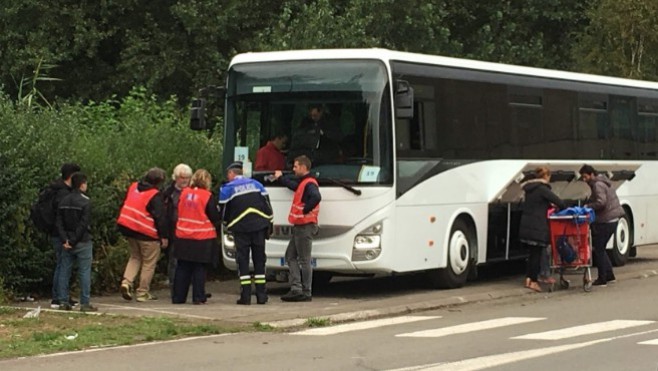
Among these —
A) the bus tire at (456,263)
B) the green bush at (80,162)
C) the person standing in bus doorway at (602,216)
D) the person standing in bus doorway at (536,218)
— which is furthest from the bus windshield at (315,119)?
the person standing in bus doorway at (602,216)

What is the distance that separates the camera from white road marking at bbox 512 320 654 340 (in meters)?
12.9

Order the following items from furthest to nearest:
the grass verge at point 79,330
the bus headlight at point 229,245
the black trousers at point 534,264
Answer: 1. the black trousers at point 534,264
2. the bus headlight at point 229,245
3. the grass verge at point 79,330

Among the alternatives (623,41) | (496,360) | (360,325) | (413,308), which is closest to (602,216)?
(413,308)

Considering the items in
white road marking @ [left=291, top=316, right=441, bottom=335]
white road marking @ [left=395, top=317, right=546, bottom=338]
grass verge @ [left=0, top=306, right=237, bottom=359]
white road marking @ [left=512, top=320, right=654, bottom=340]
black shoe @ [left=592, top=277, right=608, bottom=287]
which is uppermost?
black shoe @ [left=592, top=277, right=608, bottom=287]

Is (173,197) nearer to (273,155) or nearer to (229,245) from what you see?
(229,245)

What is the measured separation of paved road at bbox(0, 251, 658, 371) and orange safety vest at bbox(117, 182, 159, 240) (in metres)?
3.40

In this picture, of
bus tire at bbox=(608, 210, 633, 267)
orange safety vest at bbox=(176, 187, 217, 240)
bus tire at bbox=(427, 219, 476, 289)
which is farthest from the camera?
bus tire at bbox=(608, 210, 633, 267)

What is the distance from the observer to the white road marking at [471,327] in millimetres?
13250

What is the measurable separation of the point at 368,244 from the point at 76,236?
12.7ft

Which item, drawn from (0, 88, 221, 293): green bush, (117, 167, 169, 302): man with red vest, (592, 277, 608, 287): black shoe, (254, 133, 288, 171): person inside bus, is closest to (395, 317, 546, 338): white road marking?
(254, 133, 288, 171): person inside bus

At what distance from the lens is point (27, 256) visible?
650 inches

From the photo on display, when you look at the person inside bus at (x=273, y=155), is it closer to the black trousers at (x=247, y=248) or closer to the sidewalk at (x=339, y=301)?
the black trousers at (x=247, y=248)

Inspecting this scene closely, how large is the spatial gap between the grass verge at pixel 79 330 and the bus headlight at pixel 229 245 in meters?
3.24

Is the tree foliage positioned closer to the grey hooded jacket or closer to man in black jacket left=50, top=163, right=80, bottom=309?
the grey hooded jacket
